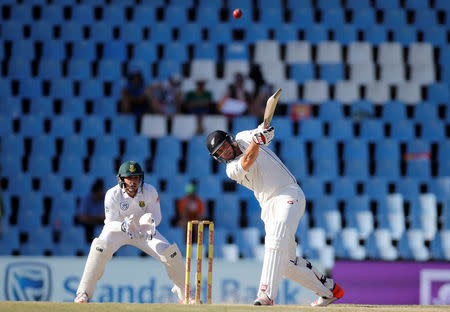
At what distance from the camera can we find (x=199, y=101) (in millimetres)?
12422

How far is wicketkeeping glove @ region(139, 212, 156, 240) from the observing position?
23.5 ft

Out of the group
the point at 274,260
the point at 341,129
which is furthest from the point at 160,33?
the point at 274,260

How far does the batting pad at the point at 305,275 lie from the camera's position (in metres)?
6.76

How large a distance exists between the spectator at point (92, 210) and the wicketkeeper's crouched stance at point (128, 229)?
373cm

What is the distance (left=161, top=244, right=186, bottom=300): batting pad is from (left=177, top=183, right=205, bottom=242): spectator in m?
3.42

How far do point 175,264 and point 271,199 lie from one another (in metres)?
1.35

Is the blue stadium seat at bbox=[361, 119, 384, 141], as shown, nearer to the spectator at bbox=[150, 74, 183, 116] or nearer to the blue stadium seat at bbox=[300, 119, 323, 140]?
the blue stadium seat at bbox=[300, 119, 323, 140]

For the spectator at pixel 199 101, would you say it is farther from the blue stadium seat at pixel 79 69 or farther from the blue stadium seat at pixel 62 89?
the blue stadium seat at pixel 62 89

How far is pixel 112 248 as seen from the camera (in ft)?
24.0

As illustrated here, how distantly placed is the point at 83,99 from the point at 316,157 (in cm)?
402

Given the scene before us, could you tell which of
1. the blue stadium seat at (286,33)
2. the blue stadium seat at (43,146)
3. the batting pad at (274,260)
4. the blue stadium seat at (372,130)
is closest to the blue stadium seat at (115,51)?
the blue stadium seat at (43,146)

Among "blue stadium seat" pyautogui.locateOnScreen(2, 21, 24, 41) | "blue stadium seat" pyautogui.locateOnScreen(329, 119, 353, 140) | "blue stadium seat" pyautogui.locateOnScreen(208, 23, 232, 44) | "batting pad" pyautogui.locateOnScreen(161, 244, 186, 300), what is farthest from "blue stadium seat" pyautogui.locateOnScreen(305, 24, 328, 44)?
"batting pad" pyautogui.locateOnScreen(161, 244, 186, 300)

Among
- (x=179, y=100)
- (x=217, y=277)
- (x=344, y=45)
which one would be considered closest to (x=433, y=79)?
(x=344, y=45)

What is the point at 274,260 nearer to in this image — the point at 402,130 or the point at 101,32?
the point at 402,130
